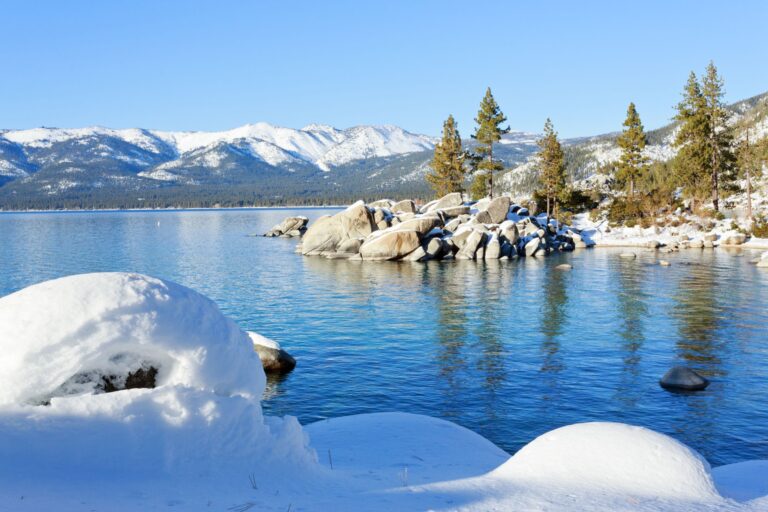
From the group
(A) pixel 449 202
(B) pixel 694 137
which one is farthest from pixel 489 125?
(B) pixel 694 137

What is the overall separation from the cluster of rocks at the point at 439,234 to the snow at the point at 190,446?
45343 millimetres

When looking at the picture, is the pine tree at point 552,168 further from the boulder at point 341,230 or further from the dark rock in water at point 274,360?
the dark rock in water at point 274,360

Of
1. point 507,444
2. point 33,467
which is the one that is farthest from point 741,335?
point 33,467

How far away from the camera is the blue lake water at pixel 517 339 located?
50.6 feet

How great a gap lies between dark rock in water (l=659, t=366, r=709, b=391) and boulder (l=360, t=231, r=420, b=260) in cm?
3711

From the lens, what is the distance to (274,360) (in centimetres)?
1959

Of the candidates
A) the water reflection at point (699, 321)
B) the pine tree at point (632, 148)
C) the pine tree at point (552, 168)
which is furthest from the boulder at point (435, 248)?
the pine tree at point (632, 148)

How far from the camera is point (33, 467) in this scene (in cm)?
572

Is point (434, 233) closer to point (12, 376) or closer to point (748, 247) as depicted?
point (748, 247)

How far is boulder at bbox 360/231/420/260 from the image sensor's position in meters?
53.9

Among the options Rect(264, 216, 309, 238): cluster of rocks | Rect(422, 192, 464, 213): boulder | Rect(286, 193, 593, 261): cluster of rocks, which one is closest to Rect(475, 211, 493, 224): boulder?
Rect(286, 193, 593, 261): cluster of rocks

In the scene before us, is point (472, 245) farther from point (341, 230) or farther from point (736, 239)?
point (736, 239)

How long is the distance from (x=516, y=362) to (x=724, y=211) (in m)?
71.7

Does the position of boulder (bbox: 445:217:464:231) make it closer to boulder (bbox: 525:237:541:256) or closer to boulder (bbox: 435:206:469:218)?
boulder (bbox: 435:206:469:218)
